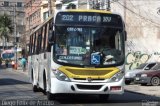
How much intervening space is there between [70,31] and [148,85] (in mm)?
14994

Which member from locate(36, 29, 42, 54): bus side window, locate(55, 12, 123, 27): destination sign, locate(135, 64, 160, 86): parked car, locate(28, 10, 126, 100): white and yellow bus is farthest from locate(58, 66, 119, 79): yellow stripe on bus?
locate(135, 64, 160, 86): parked car

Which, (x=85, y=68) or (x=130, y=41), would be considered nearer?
(x=85, y=68)

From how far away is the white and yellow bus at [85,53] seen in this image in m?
17.0

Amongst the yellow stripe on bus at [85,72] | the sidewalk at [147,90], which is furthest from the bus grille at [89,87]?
the sidewalk at [147,90]

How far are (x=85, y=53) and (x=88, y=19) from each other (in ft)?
4.48

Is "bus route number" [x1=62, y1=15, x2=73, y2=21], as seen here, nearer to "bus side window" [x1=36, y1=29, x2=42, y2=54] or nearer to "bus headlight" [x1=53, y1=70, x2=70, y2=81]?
"bus headlight" [x1=53, y1=70, x2=70, y2=81]

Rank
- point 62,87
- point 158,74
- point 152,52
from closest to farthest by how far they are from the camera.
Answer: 1. point 62,87
2. point 158,74
3. point 152,52

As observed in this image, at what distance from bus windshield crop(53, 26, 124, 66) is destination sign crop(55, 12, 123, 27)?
8.2 inches

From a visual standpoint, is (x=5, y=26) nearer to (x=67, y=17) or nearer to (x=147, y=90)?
(x=147, y=90)

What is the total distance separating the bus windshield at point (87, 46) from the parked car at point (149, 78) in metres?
13.5

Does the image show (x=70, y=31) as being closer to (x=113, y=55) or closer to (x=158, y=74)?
(x=113, y=55)

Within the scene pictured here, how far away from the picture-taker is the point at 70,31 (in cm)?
1734

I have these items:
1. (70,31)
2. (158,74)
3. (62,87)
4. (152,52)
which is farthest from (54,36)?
(152,52)

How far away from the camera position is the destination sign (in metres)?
17.5
